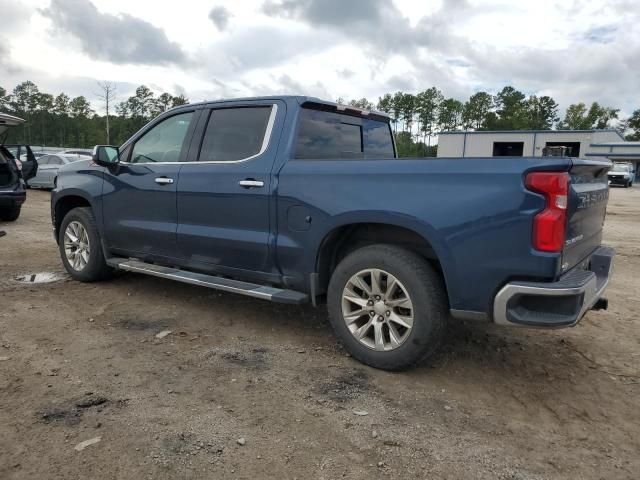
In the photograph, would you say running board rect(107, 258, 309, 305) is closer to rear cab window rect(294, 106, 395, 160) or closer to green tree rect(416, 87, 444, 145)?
rear cab window rect(294, 106, 395, 160)

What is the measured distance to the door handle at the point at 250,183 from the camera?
3932mm

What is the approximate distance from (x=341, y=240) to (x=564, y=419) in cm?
184

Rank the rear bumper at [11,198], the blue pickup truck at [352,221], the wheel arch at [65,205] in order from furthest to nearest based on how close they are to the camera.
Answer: the rear bumper at [11,198] → the wheel arch at [65,205] → the blue pickup truck at [352,221]

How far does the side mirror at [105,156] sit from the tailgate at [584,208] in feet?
13.6

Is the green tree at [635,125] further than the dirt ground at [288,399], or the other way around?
the green tree at [635,125]

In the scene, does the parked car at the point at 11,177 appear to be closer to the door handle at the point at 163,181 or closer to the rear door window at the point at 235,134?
the door handle at the point at 163,181

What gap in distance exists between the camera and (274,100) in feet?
13.6

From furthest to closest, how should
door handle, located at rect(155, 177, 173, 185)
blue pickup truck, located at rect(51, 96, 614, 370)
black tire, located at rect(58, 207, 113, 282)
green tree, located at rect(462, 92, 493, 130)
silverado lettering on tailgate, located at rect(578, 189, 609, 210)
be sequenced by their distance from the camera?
green tree, located at rect(462, 92, 493, 130) < black tire, located at rect(58, 207, 113, 282) < door handle, located at rect(155, 177, 173, 185) < silverado lettering on tailgate, located at rect(578, 189, 609, 210) < blue pickup truck, located at rect(51, 96, 614, 370)

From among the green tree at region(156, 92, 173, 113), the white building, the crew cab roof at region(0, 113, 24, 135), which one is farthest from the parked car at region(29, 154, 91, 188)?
the green tree at region(156, 92, 173, 113)

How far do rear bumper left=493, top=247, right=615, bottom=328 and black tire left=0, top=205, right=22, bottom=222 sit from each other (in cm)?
1003

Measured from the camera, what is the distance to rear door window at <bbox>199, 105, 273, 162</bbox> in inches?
164

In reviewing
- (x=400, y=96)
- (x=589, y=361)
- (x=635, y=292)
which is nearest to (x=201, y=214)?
(x=589, y=361)

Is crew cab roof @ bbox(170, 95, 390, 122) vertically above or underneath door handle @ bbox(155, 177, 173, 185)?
above

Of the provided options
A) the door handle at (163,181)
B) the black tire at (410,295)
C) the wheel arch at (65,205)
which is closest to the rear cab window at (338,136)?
the black tire at (410,295)
